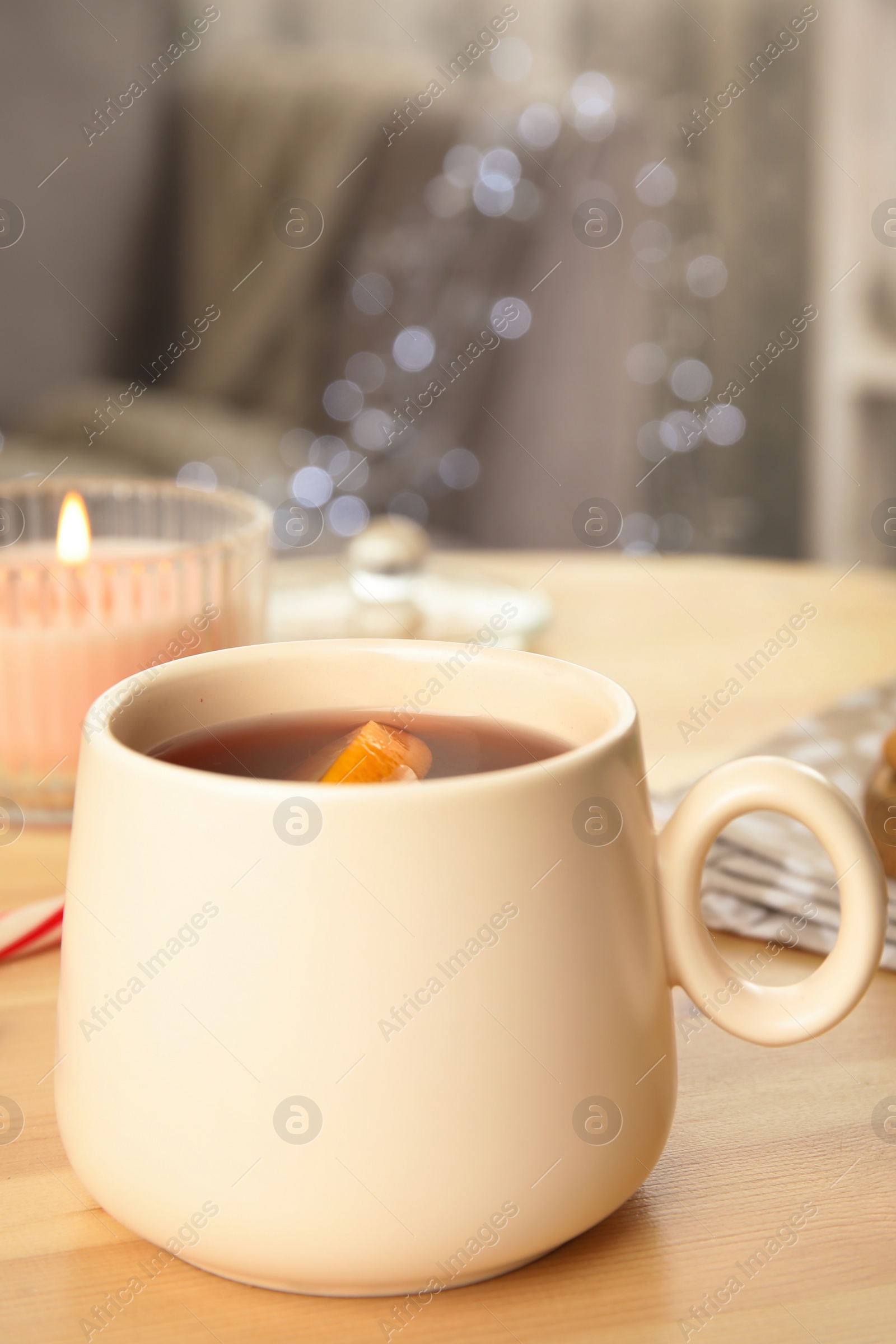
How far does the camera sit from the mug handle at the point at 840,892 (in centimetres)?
32

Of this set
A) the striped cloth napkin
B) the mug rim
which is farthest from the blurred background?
the mug rim

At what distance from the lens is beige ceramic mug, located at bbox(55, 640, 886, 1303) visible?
0.28 meters

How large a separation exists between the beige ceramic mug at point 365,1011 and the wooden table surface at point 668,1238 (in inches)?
0.5

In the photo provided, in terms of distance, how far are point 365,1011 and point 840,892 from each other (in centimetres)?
14

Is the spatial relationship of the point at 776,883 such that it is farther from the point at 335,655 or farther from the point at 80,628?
the point at 80,628

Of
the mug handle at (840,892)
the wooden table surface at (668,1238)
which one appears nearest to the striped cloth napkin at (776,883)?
the wooden table surface at (668,1238)

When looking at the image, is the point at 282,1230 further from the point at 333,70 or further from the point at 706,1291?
the point at 333,70

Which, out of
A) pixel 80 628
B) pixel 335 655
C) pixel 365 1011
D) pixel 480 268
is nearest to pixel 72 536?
pixel 80 628

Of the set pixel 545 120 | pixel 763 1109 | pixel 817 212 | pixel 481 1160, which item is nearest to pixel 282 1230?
pixel 481 1160

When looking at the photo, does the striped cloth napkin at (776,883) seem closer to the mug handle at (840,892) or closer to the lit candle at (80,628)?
the mug handle at (840,892)

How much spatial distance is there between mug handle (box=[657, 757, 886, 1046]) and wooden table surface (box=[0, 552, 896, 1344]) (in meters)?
0.05

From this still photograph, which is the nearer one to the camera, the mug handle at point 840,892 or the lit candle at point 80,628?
the mug handle at point 840,892

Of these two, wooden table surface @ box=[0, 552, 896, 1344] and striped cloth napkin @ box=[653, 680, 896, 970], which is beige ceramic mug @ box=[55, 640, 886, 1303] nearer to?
wooden table surface @ box=[0, 552, 896, 1344]

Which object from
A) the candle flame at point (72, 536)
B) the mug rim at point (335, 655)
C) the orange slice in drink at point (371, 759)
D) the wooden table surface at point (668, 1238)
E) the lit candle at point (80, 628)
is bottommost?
the wooden table surface at point (668, 1238)
